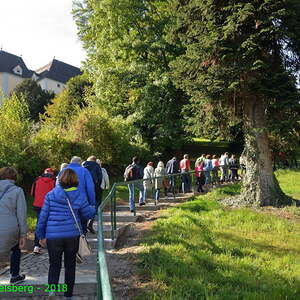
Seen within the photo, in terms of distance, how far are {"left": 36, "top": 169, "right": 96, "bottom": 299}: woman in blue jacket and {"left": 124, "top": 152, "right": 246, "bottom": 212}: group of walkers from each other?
20.0 ft

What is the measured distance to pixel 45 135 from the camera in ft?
56.5

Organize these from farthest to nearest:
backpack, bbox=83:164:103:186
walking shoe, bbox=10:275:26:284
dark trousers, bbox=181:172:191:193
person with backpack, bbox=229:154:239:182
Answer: person with backpack, bbox=229:154:239:182 → dark trousers, bbox=181:172:191:193 → backpack, bbox=83:164:103:186 → walking shoe, bbox=10:275:26:284

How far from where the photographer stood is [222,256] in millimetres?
6812

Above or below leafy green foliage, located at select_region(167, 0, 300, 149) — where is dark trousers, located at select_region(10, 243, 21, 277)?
below

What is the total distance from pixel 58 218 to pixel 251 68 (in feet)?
26.0

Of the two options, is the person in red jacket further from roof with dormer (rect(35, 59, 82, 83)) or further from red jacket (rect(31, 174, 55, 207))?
roof with dormer (rect(35, 59, 82, 83))

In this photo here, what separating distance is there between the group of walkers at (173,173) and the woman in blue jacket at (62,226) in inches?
240

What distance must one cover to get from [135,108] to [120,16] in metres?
6.46

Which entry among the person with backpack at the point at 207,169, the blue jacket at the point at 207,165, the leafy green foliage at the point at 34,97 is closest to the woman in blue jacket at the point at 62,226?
the person with backpack at the point at 207,169

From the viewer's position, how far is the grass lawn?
5.38m

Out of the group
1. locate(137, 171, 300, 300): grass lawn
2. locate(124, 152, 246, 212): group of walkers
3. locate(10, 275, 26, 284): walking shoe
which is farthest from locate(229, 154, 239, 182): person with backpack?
locate(10, 275, 26, 284): walking shoe

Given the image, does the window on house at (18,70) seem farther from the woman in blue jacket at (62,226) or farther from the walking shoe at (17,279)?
the woman in blue jacket at (62,226)

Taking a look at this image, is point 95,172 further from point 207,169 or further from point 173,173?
point 207,169

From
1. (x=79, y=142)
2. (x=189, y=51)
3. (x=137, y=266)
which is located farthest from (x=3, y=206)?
(x=79, y=142)
